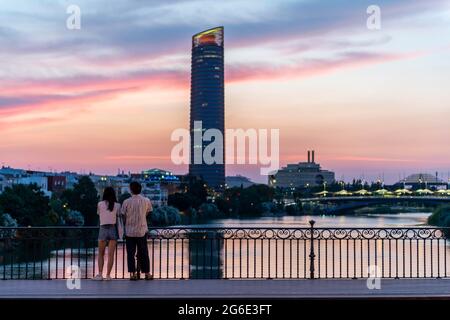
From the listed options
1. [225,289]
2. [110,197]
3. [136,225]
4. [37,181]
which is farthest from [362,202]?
[225,289]

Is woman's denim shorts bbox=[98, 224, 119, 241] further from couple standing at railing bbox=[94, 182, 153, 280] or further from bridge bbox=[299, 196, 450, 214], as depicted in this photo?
bridge bbox=[299, 196, 450, 214]

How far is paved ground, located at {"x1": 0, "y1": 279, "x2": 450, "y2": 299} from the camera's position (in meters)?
10.2

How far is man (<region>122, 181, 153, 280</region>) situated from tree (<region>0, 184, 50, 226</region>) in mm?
43483

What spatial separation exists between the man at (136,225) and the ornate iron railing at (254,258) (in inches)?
21.3

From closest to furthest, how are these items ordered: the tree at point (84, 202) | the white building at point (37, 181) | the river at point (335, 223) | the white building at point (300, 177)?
the river at point (335, 223) → the tree at point (84, 202) → the white building at point (37, 181) → the white building at point (300, 177)

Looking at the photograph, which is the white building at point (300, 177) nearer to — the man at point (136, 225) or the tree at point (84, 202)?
the tree at point (84, 202)

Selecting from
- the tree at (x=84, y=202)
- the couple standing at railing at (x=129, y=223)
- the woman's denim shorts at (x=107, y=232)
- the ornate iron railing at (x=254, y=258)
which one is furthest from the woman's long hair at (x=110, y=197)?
the tree at (x=84, y=202)

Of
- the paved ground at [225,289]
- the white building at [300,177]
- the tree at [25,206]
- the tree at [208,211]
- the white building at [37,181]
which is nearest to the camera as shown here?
the paved ground at [225,289]

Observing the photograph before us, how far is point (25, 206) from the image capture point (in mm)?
55438

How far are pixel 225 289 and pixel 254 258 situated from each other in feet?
6.94

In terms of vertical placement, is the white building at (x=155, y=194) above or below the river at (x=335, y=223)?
above

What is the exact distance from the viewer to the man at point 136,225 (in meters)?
11.8

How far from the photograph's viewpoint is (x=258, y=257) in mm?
32438
